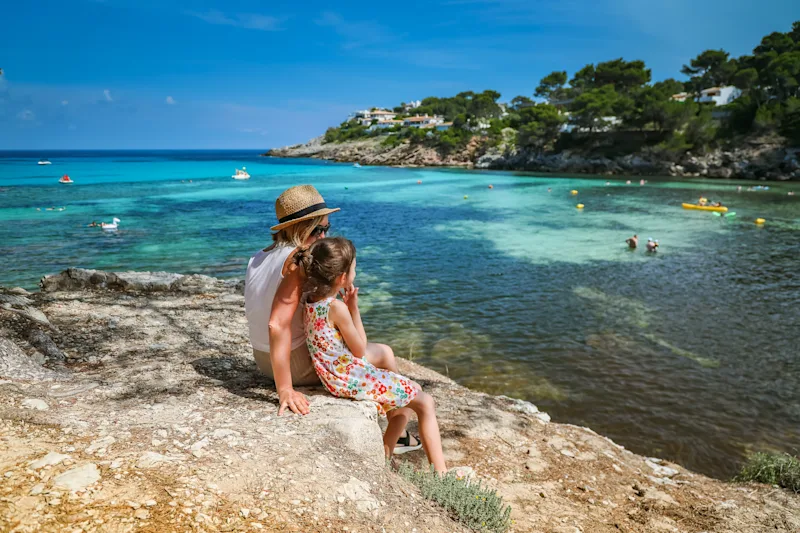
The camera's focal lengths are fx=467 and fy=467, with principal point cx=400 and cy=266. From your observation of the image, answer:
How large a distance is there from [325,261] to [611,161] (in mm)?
72356

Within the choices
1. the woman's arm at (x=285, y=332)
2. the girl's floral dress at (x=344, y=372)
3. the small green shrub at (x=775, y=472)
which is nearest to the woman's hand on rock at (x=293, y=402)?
the woman's arm at (x=285, y=332)

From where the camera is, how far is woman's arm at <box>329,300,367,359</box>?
139 inches

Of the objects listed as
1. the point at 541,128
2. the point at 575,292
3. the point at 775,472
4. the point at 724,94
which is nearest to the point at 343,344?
the point at 775,472

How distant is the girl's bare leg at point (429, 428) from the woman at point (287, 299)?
1.59 ft

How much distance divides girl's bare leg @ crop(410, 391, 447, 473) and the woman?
485 millimetres

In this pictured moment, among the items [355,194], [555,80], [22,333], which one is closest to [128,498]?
[22,333]

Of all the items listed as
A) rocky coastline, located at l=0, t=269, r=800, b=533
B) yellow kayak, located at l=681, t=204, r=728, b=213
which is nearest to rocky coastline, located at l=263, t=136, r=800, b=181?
yellow kayak, located at l=681, t=204, r=728, b=213

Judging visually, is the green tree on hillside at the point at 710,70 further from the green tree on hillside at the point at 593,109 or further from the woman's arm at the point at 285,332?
the woman's arm at the point at 285,332

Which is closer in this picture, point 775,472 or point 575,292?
point 775,472

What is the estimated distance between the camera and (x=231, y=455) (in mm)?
2975

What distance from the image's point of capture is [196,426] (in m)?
3.33

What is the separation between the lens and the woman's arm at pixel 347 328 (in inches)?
139

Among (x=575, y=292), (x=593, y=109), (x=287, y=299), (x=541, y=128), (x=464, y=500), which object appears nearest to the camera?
(x=464, y=500)

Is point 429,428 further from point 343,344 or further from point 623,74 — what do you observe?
point 623,74
